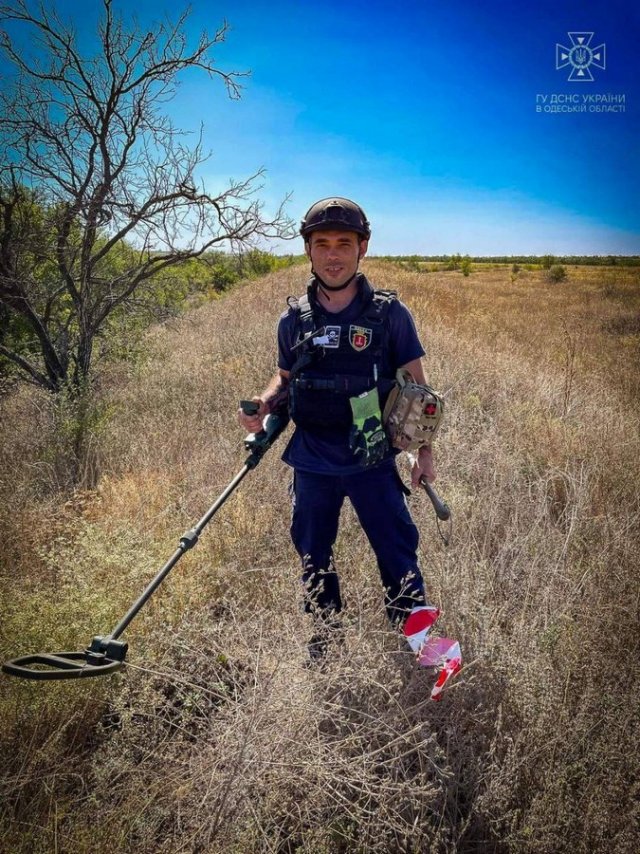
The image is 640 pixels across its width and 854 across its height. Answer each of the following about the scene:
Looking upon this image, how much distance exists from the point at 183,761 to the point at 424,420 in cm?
166

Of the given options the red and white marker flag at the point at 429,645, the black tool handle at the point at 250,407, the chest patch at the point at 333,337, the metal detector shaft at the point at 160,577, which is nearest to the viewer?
the metal detector shaft at the point at 160,577

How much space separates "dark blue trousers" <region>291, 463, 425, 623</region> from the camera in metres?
2.12

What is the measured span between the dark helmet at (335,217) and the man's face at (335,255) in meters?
0.04

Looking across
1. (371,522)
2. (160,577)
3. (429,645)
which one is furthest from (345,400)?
(429,645)

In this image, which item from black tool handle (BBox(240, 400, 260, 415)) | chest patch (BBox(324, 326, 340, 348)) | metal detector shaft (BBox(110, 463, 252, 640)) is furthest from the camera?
black tool handle (BBox(240, 400, 260, 415))

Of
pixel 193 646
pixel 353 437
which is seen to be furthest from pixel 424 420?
pixel 193 646

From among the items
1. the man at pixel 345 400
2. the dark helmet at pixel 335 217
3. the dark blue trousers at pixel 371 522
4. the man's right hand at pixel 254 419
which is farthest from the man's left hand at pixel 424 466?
the dark helmet at pixel 335 217

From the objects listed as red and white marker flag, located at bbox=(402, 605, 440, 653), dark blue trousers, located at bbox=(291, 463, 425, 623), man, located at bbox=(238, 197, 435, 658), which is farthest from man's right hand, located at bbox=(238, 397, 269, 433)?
red and white marker flag, located at bbox=(402, 605, 440, 653)

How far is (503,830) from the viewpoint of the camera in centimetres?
165

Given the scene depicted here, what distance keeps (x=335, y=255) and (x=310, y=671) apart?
179cm

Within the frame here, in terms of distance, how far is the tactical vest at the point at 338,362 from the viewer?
6.66 feet

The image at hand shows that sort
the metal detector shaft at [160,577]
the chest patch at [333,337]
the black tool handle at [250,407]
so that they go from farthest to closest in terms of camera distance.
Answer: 1. the black tool handle at [250,407]
2. the chest patch at [333,337]
3. the metal detector shaft at [160,577]

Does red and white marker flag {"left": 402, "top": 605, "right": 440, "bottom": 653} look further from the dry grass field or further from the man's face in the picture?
the man's face

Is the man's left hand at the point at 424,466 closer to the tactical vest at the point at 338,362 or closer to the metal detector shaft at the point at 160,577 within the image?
the tactical vest at the point at 338,362
